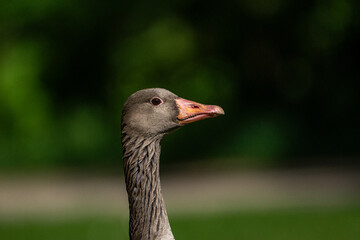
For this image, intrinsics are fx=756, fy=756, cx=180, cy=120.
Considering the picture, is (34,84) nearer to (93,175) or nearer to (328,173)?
(93,175)

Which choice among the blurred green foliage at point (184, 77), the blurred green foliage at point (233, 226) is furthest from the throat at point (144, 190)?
the blurred green foliage at point (184, 77)

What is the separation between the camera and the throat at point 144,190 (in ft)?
15.0

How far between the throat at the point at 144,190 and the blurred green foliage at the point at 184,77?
1291cm

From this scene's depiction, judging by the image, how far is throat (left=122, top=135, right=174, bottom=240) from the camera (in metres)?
4.57

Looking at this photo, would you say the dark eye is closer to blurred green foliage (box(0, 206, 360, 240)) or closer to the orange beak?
the orange beak

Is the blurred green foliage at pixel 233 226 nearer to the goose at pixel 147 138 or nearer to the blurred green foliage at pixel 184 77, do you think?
the blurred green foliage at pixel 184 77

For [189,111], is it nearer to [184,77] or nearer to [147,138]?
[147,138]

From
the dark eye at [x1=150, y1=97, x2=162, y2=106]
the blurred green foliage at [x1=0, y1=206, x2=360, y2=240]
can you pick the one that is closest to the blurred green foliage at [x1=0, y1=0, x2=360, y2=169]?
the blurred green foliage at [x1=0, y1=206, x2=360, y2=240]

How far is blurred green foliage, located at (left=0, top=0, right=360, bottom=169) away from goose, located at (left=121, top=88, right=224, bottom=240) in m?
12.8

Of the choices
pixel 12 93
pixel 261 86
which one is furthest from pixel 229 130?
pixel 12 93

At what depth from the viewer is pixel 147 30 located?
18.2 meters

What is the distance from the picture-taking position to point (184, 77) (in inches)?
714

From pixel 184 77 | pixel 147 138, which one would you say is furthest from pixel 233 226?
pixel 147 138

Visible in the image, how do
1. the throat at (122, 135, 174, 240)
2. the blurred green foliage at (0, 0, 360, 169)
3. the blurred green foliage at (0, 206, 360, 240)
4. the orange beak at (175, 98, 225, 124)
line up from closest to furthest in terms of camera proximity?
the throat at (122, 135, 174, 240) < the orange beak at (175, 98, 225, 124) < the blurred green foliage at (0, 206, 360, 240) < the blurred green foliage at (0, 0, 360, 169)
